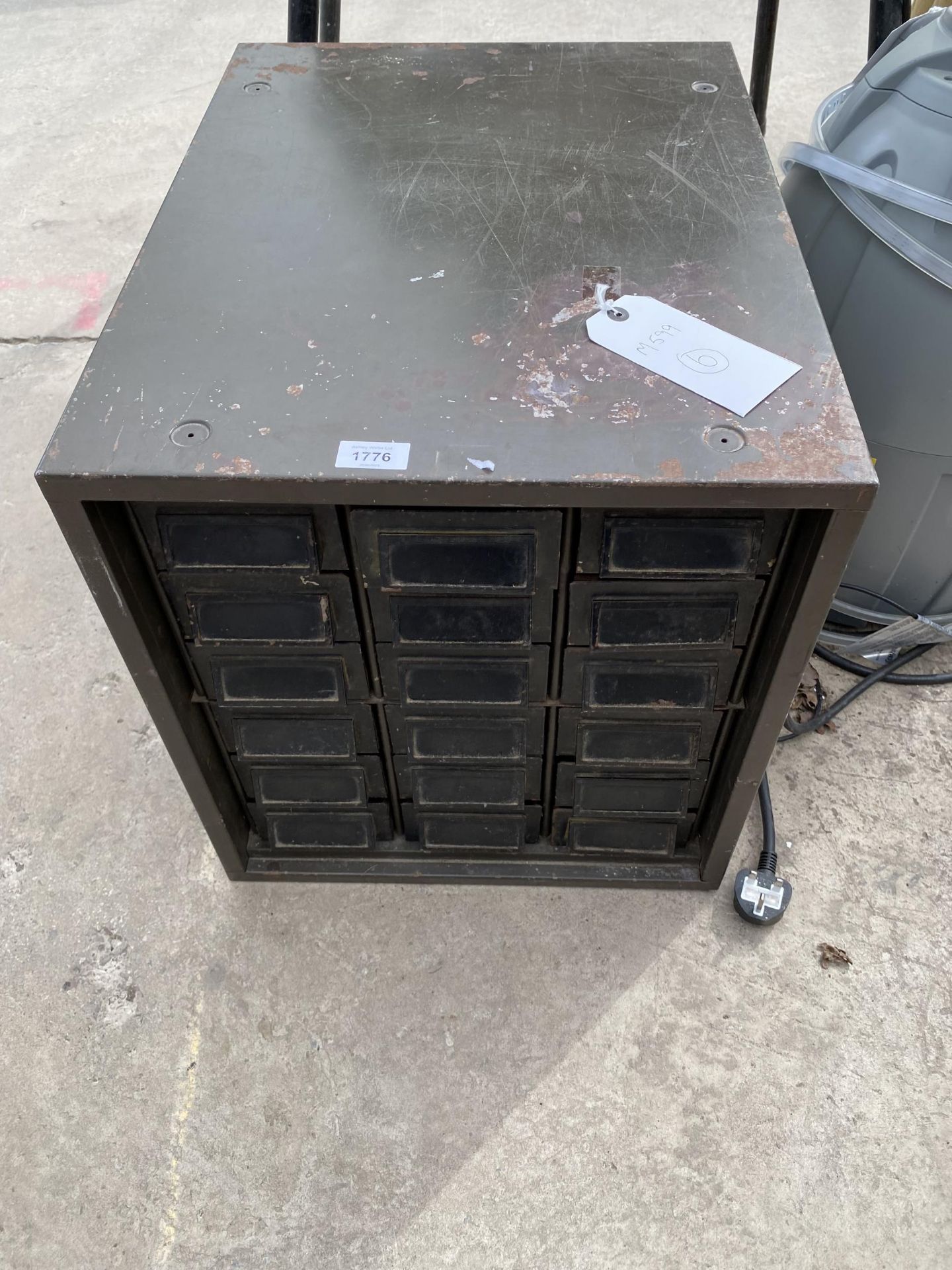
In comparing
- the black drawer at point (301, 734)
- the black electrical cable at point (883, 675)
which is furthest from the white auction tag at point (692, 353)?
the black electrical cable at point (883, 675)

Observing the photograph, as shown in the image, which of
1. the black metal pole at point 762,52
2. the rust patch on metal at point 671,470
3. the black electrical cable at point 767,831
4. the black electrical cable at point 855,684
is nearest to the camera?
the rust patch on metal at point 671,470

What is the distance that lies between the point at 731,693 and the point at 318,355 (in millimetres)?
595

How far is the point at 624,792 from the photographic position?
47.6 inches

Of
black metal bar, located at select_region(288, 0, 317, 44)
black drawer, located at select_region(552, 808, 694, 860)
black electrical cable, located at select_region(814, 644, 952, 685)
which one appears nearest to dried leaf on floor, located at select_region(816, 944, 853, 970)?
black drawer, located at select_region(552, 808, 694, 860)

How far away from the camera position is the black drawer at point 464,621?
97cm

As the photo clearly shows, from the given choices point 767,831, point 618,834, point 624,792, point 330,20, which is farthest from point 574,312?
point 330,20

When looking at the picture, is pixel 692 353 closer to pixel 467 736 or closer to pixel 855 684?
pixel 467 736

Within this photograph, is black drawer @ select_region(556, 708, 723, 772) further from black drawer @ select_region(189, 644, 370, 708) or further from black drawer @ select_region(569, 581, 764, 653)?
black drawer @ select_region(189, 644, 370, 708)

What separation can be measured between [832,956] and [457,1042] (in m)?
0.53

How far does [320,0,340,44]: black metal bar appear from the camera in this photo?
159 centimetres

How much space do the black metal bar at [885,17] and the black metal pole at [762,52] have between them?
0.16 metres

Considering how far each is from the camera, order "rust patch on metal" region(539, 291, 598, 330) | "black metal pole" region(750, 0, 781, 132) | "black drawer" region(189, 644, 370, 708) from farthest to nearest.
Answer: "black metal pole" region(750, 0, 781, 132) → "black drawer" region(189, 644, 370, 708) → "rust patch on metal" region(539, 291, 598, 330)

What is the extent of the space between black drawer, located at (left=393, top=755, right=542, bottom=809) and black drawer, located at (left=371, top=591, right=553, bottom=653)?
23cm

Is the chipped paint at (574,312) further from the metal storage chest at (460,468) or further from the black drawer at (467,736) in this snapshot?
the black drawer at (467,736)
